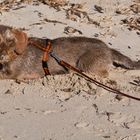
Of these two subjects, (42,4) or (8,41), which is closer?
(8,41)

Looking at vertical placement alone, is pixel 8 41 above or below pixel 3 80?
above

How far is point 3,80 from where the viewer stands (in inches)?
335

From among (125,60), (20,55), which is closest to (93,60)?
(125,60)

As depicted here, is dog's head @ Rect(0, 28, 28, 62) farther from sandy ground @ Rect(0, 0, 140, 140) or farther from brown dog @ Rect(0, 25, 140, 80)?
sandy ground @ Rect(0, 0, 140, 140)

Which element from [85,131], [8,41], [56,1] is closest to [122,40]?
[56,1]

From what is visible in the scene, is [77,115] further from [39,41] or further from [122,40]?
[122,40]

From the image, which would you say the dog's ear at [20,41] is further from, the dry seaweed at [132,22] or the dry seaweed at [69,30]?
the dry seaweed at [132,22]

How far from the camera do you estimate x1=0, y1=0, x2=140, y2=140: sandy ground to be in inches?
278

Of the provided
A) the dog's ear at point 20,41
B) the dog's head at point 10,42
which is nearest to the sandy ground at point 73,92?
the dog's head at point 10,42

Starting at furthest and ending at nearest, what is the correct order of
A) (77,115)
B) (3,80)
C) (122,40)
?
(122,40), (3,80), (77,115)

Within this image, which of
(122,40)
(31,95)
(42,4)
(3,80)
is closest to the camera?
(31,95)

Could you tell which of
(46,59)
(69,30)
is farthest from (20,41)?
(69,30)

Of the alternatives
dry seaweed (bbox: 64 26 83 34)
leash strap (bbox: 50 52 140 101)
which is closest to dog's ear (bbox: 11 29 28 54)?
leash strap (bbox: 50 52 140 101)

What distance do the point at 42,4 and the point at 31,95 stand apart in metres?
3.30
